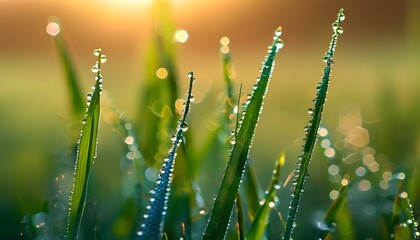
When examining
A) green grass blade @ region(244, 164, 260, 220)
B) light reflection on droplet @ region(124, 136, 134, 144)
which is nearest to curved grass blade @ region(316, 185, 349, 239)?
green grass blade @ region(244, 164, 260, 220)

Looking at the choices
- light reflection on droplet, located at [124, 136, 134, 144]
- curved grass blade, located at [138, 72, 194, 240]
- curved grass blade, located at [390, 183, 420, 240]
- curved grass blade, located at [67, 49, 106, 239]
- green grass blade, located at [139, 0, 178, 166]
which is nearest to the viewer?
curved grass blade, located at [138, 72, 194, 240]

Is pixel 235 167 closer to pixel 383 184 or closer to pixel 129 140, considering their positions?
pixel 129 140

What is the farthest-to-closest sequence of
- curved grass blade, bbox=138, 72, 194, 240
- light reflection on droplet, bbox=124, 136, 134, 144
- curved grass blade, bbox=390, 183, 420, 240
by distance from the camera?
light reflection on droplet, bbox=124, 136, 134, 144, curved grass blade, bbox=390, 183, 420, 240, curved grass blade, bbox=138, 72, 194, 240

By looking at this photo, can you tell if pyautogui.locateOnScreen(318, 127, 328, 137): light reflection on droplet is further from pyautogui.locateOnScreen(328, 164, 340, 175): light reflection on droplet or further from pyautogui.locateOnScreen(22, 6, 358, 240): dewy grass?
pyautogui.locateOnScreen(22, 6, 358, 240): dewy grass

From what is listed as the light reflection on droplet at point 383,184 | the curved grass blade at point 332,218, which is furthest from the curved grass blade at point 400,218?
the light reflection on droplet at point 383,184

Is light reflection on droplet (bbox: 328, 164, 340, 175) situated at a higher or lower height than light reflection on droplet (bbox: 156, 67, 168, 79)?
lower

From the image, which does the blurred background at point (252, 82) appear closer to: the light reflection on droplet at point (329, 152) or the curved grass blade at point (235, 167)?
the light reflection on droplet at point (329, 152)

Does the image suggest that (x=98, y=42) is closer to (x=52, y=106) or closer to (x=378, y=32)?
(x=52, y=106)
